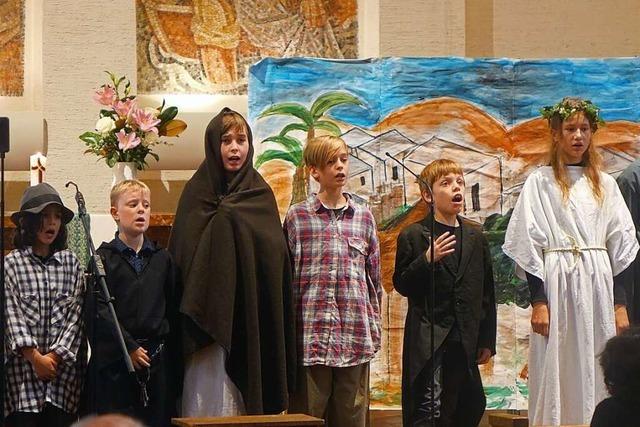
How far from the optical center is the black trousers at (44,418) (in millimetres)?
5277

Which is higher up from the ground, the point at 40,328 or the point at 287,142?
the point at 287,142

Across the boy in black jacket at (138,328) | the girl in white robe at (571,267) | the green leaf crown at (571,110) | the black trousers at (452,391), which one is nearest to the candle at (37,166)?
the boy in black jacket at (138,328)

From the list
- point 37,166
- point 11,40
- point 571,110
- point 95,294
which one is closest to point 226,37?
point 11,40

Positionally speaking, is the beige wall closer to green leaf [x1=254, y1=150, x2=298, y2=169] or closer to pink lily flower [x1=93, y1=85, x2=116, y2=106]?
pink lily flower [x1=93, y1=85, x2=116, y2=106]

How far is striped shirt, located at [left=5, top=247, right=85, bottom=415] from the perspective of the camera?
526 cm

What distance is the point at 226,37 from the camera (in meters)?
9.38

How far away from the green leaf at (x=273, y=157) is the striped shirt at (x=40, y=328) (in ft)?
4.95

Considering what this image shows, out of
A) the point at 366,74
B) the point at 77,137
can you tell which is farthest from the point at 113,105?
the point at 77,137

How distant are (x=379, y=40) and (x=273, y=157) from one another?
2594mm

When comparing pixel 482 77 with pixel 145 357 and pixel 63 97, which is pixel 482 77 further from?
pixel 63 97

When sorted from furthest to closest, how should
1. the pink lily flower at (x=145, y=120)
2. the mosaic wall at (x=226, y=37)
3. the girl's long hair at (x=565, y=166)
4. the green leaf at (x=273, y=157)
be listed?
the mosaic wall at (x=226, y=37), the pink lily flower at (x=145, y=120), the green leaf at (x=273, y=157), the girl's long hair at (x=565, y=166)

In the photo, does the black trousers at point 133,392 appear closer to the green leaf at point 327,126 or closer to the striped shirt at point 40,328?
the striped shirt at point 40,328

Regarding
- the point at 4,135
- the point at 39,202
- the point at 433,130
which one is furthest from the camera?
the point at 433,130

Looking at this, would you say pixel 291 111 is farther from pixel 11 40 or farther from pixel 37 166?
pixel 11 40
